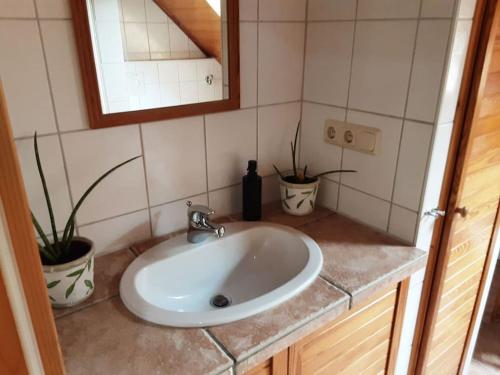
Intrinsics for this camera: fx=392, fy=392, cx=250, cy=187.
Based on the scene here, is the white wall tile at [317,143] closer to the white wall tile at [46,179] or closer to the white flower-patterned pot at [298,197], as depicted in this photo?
the white flower-patterned pot at [298,197]

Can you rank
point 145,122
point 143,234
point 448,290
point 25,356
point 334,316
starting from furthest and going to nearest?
point 448,290, point 143,234, point 145,122, point 334,316, point 25,356

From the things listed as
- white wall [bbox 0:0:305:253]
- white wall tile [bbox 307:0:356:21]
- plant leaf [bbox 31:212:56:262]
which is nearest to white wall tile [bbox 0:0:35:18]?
white wall [bbox 0:0:305:253]

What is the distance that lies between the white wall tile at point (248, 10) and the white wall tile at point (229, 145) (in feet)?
0.89

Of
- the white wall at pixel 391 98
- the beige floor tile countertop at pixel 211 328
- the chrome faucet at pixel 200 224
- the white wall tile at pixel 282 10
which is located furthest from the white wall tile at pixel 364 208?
the white wall tile at pixel 282 10

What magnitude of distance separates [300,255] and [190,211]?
34 cm

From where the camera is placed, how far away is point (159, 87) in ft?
3.47

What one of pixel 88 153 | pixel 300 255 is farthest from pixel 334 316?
pixel 88 153

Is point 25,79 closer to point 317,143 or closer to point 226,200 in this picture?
point 226,200

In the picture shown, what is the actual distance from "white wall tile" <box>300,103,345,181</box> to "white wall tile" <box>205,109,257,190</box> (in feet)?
0.67

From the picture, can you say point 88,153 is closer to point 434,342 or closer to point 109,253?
point 109,253

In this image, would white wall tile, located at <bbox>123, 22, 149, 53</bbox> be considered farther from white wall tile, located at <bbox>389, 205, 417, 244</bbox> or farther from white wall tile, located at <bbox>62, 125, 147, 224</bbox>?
white wall tile, located at <bbox>389, 205, 417, 244</bbox>

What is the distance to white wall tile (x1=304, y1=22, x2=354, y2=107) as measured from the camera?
119cm

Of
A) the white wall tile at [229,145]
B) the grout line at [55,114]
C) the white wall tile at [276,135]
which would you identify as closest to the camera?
the grout line at [55,114]

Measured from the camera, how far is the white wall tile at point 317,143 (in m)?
1.30
